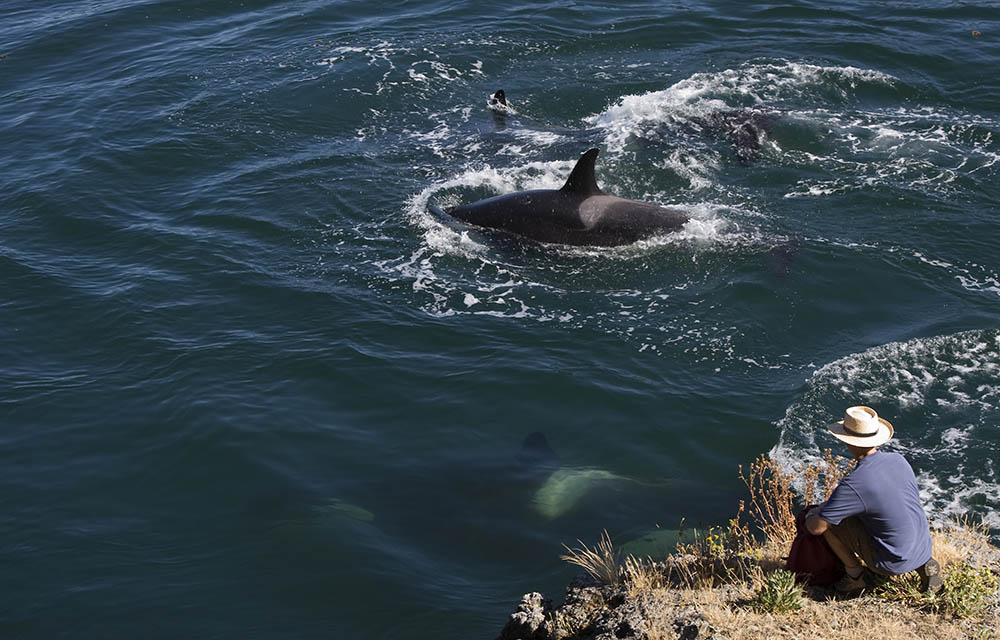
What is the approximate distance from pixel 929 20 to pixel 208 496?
22.9 meters

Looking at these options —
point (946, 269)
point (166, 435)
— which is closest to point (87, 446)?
point (166, 435)

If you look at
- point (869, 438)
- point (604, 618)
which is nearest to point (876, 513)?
point (869, 438)

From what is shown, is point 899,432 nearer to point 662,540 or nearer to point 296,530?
point 662,540

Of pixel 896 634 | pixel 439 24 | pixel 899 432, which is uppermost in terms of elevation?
pixel 439 24

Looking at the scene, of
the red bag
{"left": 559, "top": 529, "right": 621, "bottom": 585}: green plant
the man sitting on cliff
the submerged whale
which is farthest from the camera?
the submerged whale

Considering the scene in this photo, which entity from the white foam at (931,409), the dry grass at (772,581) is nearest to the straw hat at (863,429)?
the dry grass at (772,581)

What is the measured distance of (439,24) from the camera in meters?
27.9

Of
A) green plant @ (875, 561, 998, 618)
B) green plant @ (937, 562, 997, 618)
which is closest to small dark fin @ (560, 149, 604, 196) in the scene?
green plant @ (875, 561, 998, 618)

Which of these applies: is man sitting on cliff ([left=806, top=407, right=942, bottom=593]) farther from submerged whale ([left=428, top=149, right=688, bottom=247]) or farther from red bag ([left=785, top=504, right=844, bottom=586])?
submerged whale ([left=428, top=149, right=688, bottom=247])

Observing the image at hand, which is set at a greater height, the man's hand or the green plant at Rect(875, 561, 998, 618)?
the man's hand

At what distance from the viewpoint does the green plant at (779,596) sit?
309 inches

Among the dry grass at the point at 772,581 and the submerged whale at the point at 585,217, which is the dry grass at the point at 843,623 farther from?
the submerged whale at the point at 585,217

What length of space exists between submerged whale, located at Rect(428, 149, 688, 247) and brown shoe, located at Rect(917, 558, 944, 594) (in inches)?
384

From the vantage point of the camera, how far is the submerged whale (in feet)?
55.8
